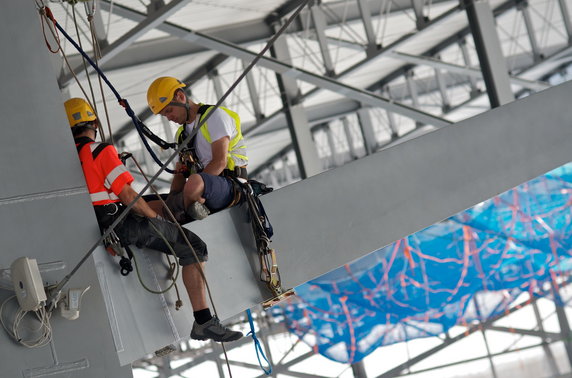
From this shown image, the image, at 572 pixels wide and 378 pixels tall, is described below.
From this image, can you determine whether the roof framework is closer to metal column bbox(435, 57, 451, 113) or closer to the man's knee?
metal column bbox(435, 57, 451, 113)

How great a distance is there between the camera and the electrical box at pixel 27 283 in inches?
149

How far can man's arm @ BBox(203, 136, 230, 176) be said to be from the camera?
17.4ft

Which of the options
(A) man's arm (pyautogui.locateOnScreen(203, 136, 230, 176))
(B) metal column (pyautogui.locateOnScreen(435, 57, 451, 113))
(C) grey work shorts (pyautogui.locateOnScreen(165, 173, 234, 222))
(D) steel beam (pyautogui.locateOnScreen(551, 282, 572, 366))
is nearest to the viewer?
(C) grey work shorts (pyautogui.locateOnScreen(165, 173, 234, 222))

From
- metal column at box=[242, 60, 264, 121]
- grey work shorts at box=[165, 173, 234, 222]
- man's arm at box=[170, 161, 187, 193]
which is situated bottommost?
grey work shorts at box=[165, 173, 234, 222]

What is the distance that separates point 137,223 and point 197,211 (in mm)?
506

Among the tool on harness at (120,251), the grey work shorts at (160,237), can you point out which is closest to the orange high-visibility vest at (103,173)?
the grey work shorts at (160,237)

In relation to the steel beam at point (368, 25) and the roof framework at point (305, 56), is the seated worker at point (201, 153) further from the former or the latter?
the steel beam at point (368, 25)

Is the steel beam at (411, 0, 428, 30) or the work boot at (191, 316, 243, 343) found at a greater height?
the steel beam at (411, 0, 428, 30)

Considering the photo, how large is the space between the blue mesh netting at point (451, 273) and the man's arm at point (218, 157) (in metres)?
11.3

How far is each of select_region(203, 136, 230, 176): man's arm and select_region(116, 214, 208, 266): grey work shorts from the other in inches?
22.7

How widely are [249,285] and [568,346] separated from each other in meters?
16.2

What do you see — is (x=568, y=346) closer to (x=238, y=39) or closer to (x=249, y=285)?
(x=238, y=39)

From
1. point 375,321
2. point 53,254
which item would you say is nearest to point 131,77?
point 375,321

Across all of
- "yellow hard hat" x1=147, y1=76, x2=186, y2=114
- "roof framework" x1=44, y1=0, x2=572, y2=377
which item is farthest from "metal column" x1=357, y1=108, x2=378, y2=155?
"yellow hard hat" x1=147, y1=76, x2=186, y2=114
